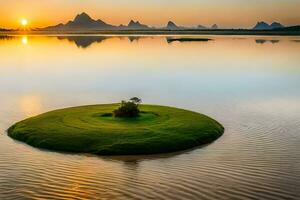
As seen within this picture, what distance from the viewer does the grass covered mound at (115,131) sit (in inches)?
1075

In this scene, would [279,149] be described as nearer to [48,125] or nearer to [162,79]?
[48,125]

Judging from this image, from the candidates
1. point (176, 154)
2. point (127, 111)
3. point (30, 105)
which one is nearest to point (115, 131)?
point (127, 111)

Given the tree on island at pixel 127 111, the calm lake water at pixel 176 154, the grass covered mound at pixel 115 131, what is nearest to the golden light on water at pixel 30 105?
the calm lake water at pixel 176 154

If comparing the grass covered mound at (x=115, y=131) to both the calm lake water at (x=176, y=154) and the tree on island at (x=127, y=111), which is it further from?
the calm lake water at (x=176, y=154)

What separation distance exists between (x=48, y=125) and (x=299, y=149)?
17062 millimetres

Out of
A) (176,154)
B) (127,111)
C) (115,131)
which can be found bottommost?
(176,154)

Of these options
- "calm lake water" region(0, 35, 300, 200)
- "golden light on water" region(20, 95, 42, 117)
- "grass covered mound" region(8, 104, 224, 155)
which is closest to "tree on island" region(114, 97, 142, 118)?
"grass covered mound" region(8, 104, 224, 155)

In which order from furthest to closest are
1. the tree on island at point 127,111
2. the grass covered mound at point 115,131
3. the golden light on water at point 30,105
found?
the golden light on water at point 30,105 → the tree on island at point 127,111 → the grass covered mound at point 115,131

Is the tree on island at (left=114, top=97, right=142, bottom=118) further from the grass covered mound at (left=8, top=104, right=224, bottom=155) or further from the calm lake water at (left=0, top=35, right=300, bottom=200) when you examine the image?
the calm lake water at (left=0, top=35, right=300, bottom=200)

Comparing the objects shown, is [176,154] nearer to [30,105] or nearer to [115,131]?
[115,131]

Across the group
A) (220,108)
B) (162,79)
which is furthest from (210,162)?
(162,79)

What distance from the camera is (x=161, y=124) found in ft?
105

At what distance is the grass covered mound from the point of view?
27.3m

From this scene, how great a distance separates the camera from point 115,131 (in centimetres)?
2970
